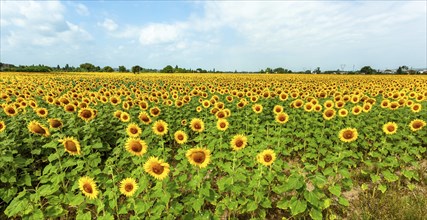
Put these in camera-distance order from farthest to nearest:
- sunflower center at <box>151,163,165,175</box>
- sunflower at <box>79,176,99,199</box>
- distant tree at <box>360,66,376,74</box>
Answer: distant tree at <box>360,66,376,74</box>, sunflower center at <box>151,163,165,175</box>, sunflower at <box>79,176,99,199</box>

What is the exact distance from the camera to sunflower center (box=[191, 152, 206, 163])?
4090 mm

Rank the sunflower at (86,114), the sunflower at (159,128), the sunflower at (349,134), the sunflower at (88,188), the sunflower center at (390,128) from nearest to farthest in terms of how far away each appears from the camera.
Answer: the sunflower at (88,188), the sunflower at (159,128), the sunflower at (349,134), the sunflower at (86,114), the sunflower center at (390,128)

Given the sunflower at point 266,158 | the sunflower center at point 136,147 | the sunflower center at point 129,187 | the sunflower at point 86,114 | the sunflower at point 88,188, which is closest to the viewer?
the sunflower at point 88,188

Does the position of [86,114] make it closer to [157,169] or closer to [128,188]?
[128,188]

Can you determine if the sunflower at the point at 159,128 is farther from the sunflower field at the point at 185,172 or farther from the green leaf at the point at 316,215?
the green leaf at the point at 316,215

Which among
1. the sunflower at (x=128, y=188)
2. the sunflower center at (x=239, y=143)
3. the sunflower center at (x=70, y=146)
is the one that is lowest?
the sunflower at (x=128, y=188)

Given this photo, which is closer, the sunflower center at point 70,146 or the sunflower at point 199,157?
the sunflower at point 199,157

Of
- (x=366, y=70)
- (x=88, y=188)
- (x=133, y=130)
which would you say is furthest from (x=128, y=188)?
(x=366, y=70)

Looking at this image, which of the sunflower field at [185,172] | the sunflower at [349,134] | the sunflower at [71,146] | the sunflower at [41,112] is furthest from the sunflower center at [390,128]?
the sunflower at [41,112]

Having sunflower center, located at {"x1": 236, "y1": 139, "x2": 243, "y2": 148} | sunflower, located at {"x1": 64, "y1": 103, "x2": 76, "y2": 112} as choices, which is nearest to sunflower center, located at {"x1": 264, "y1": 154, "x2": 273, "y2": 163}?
sunflower center, located at {"x1": 236, "y1": 139, "x2": 243, "y2": 148}

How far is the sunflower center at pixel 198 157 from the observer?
4.09 m

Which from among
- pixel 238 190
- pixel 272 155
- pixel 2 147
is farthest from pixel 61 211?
pixel 272 155

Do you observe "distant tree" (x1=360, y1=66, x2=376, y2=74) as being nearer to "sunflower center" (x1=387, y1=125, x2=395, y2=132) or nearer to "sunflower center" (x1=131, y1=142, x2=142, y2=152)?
"sunflower center" (x1=387, y1=125, x2=395, y2=132)

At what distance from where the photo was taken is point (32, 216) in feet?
13.3
